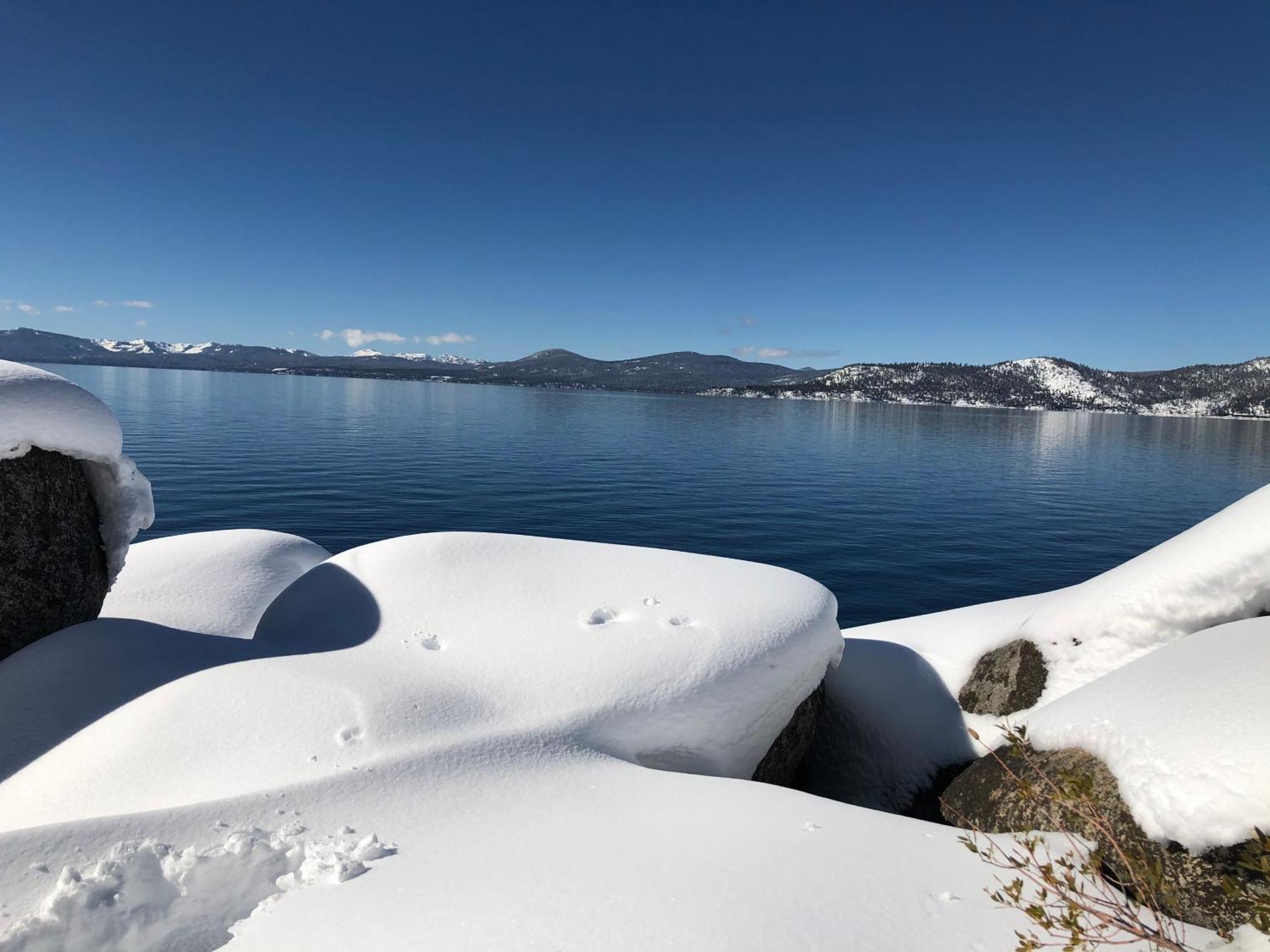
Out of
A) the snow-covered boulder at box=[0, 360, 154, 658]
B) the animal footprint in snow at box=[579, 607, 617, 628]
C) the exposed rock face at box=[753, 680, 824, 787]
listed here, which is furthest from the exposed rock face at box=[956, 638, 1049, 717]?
the snow-covered boulder at box=[0, 360, 154, 658]

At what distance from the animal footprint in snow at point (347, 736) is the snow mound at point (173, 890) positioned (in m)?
1.13

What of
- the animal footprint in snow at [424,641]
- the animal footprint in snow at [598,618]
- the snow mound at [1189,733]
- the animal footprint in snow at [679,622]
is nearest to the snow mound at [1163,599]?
the snow mound at [1189,733]

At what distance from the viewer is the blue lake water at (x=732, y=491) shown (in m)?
24.2

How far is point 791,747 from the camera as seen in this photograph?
27.8ft

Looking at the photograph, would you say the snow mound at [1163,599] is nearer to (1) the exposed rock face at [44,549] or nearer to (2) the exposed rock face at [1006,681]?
(2) the exposed rock face at [1006,681]

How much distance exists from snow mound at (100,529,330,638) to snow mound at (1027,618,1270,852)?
1090 cm

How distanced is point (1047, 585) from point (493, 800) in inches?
891

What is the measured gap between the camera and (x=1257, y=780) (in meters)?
4.58

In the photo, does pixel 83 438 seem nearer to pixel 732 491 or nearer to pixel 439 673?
pixel 439 673

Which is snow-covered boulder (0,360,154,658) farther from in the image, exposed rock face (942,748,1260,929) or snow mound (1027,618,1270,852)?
snow mound (1027,618,1270,852)

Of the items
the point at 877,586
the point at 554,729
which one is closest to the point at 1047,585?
the point at 877,586

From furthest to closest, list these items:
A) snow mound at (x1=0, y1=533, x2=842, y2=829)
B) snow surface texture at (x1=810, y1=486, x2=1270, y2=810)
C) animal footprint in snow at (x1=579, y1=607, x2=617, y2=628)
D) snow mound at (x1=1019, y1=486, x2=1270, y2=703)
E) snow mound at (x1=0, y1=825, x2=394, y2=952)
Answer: animal footprint in snow at (x1=579, y1=607, x2=617, y2=628) < snow surface texture at (x1=810, y1=486, x2=1270, y2=810) < snow mound at (x1=1019, y1=486, x2=1270, y2=703) < snow mound at (x1=0, y1=533, x2=842, y2=829) < snow mound at (x1=0, y1=825, x2=394, y2=952)

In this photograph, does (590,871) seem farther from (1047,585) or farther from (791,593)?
(1047,585)

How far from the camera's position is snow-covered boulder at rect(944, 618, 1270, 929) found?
4.61 m
